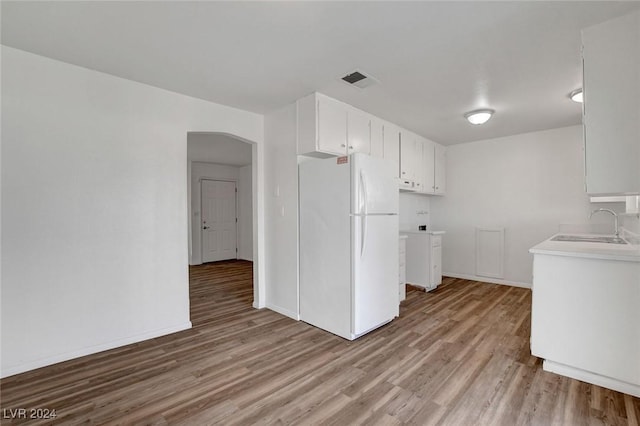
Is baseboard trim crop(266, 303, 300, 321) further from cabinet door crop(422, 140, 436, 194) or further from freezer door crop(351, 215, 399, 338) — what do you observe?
cabinet door crop(422, 140, 436, 194)

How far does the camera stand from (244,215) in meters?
7.70

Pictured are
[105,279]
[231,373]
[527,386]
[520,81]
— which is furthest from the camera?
[520,81]

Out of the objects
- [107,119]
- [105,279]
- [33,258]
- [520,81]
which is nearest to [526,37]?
[520,81]

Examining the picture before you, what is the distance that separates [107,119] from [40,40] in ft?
2.16

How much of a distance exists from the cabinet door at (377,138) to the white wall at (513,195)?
2323 mm

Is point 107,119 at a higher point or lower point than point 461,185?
higher

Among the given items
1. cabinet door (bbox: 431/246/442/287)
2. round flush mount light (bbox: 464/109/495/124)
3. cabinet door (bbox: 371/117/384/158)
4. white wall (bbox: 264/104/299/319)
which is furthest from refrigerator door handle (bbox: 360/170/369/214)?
cabinet door (bbox: 431/246/442/287)

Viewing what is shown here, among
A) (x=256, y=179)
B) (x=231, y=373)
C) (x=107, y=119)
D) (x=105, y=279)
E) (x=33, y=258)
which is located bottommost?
(x=231, y=373)

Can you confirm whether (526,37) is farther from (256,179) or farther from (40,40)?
(40,40)

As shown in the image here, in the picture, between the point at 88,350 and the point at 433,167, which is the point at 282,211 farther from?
the point at 433,167

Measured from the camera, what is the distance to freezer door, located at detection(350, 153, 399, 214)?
108 inches

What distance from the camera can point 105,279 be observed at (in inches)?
101

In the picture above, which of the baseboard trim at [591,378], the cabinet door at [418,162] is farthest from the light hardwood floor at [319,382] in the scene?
the cabinet door at [418,162]

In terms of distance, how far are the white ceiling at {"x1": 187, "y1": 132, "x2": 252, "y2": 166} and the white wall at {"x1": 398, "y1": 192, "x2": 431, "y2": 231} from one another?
3061 millimetres
